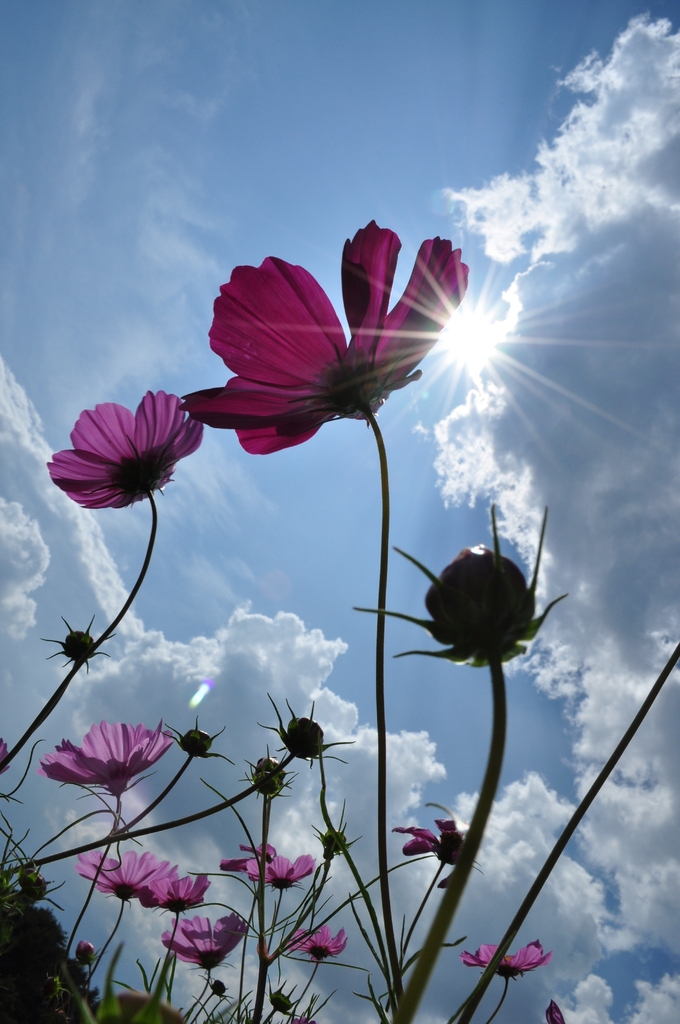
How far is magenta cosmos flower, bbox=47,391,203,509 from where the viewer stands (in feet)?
3.55

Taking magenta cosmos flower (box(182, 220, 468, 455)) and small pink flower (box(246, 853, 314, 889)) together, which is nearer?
magenta cosmos flower (box(182, 220, 468, 455))

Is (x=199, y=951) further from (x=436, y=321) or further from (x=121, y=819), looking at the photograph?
(x=436, y=321)

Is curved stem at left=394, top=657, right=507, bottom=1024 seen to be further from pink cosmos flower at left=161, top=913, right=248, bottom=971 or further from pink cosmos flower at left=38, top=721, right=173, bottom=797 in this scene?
pink cosmos flower at left=161, top=913, right=248, bottom=971

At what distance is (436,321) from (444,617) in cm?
45

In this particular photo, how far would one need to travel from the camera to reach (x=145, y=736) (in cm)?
107

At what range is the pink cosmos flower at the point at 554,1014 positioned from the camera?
1184 millimetres

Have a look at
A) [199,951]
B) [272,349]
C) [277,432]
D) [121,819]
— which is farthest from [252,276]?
[199,951]

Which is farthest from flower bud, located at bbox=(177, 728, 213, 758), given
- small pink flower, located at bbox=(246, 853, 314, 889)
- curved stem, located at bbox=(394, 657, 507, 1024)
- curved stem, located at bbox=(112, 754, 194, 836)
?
curved stem, located at bbox=(394, 657, 507, 1024)

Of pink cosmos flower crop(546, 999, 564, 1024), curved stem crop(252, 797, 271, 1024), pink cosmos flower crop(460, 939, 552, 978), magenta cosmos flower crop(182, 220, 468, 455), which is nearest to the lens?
magenta cosmos flower crop(182, 220, 468, 455)

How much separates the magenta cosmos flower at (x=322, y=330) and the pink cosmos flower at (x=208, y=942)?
125 centimetres

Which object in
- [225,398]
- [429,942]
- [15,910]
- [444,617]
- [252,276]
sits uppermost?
[252,276]

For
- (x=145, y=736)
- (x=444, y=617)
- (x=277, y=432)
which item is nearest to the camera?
(x=444, y=617)

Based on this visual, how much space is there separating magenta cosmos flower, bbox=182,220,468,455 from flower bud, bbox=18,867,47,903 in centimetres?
93

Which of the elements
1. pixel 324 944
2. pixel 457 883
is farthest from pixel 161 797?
pixel 324 944
